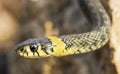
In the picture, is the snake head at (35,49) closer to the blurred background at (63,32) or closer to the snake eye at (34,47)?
the snake eye at (34,47)

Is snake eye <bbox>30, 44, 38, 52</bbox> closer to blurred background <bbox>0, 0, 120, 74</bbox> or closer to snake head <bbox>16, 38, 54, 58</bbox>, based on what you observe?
snake head <bbox>16, 38, 54, 58</bbox>

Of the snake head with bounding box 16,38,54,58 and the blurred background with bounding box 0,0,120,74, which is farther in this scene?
the blurred background with bounding box 0,0,120,74

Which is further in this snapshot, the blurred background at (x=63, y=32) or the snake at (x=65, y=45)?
the blurred background at (x=63, y=32)

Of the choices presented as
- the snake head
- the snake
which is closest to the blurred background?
the snake

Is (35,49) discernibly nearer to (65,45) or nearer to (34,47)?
(34,47)

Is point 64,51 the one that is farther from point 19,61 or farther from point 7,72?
point 7,72

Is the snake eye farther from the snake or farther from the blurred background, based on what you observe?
the blurred background

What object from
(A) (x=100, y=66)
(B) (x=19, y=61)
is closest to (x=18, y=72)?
(B) (x=19, y=61)

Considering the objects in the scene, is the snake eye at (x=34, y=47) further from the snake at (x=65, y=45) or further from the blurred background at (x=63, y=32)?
the blurred background at (x=63, y=32)

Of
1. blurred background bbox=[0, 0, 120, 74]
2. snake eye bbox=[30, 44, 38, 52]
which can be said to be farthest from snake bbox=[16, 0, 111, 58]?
blurred background bbox=[0, 0, 120, 74]

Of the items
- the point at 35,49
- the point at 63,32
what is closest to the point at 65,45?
the point at 35,49

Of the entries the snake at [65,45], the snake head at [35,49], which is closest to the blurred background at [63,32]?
the snake at [65,45]
